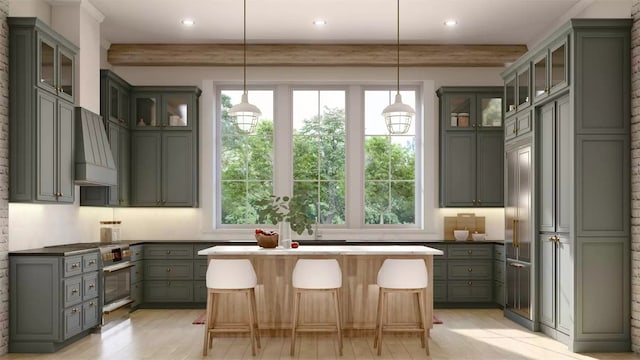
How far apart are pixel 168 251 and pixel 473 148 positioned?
4.21 m

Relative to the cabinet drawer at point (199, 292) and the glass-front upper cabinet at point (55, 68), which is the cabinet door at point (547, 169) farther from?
the glass-front upper cabinet at point (55, 68)

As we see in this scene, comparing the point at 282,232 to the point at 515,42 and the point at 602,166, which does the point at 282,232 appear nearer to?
the point at 602,166

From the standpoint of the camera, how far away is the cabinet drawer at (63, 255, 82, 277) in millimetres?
5656

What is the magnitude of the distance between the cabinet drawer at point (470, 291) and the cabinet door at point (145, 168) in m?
4.00

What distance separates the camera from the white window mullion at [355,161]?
348 inches

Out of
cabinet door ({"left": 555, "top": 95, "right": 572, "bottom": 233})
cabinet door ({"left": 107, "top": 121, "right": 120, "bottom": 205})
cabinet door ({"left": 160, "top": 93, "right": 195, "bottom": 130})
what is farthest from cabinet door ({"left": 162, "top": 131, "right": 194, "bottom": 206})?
cabinet door ({"left": 555, "top": 95, "right": 572, "bottom": 233})

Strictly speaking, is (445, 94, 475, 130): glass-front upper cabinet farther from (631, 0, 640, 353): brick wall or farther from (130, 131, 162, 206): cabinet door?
(130, 131, 162, 206): cabinet door

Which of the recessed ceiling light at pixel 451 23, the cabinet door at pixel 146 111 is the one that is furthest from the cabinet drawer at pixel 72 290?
the recessed ceiling light at pixel 451 23

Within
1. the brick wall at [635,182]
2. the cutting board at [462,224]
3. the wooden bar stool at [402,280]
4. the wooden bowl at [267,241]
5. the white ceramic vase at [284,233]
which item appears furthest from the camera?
the cutting board at [462,224]

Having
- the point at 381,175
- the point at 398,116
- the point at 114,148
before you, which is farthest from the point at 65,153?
the point at 381,175

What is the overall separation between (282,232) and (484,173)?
351 centimetres

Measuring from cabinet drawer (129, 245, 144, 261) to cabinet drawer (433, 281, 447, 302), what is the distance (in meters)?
3.75

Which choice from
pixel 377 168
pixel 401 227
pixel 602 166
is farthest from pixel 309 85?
pixel 602 166

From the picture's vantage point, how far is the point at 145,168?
8.44 metres
